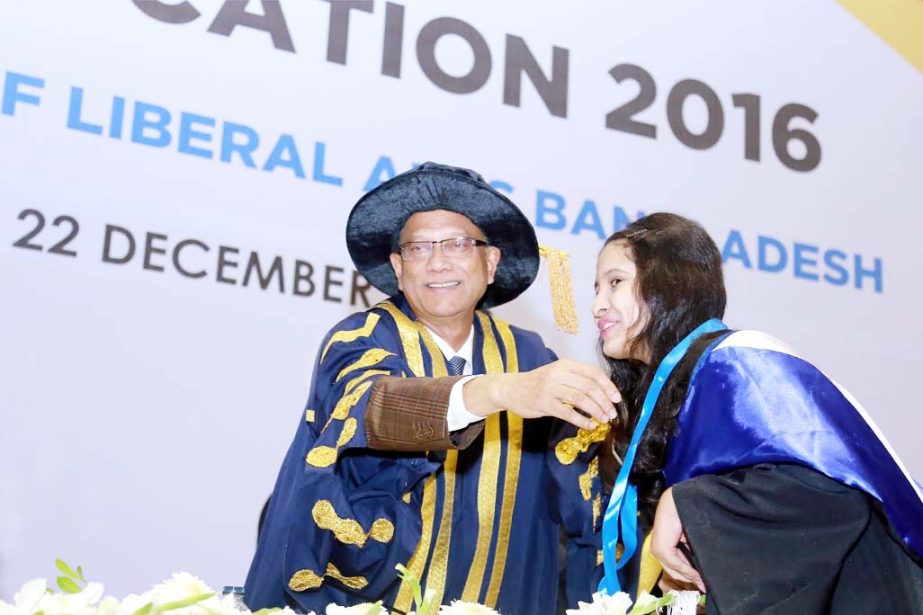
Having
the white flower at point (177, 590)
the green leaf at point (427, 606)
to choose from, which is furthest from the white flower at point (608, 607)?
the white flower at point (177, 590)

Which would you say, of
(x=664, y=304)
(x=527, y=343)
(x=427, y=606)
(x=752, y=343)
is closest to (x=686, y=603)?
(x=752, y=343)

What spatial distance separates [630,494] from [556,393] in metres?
0.28

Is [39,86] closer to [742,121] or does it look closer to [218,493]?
[218,493]

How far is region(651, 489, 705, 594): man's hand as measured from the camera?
7.60 ft

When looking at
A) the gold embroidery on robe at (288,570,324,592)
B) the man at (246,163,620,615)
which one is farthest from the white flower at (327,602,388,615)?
→ the gold embroidery on robe at (288,570,324,592)

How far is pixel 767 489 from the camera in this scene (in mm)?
2250

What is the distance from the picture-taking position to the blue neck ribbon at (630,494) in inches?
99.3

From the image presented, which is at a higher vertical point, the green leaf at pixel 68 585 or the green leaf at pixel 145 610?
the green leaf at pixel 68 585

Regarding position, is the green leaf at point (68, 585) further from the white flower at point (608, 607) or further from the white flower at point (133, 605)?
the white flower at point (608, 607)

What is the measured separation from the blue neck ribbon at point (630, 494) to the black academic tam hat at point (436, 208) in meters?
1.15

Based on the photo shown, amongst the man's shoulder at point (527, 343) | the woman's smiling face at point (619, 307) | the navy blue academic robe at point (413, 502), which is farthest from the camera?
the man's shoulder at point (527, 343)

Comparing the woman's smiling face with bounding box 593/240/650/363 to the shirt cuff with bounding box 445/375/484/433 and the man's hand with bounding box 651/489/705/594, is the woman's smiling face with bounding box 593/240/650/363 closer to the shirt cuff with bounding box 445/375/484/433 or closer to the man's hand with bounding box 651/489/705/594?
the shirt cuff with bounding box 445/375/484/433

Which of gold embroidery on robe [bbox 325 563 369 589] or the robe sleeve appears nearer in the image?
the robe sleeve

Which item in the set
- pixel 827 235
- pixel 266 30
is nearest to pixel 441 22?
pixel 266 30
